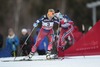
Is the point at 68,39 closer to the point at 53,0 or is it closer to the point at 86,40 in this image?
the point at 86,40

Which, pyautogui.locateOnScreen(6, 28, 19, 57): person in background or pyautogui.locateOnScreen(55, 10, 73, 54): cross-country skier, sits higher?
pyautogui.locateOnScreen(55, 10, 73, 54): cross-country skier

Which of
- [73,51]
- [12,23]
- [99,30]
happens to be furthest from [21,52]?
[12,23]

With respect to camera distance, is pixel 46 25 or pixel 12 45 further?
pixel 12 45

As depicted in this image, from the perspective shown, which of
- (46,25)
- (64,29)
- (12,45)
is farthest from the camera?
(12,45)

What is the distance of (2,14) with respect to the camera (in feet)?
185

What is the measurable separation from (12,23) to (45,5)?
424 cm

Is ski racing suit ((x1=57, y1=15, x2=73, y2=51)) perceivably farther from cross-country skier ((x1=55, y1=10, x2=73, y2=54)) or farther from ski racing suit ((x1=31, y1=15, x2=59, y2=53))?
ski racing suit ((x1=31, y1=15, x2=59, y2=53))

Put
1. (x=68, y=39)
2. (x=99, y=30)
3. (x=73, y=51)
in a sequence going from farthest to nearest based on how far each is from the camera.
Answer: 1. (x=68, y=39)
2. (x=73, y=51)
3. (x=99, y=30)

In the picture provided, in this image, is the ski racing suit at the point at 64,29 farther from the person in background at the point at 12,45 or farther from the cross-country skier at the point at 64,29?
the person in background at the point at 12,45

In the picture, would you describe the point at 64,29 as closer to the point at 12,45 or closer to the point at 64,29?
the point at 64,29

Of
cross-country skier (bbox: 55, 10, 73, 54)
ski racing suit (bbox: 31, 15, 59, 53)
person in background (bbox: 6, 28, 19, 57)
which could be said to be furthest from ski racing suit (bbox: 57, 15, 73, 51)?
person in background (bbox: 6, 28, 19, 57)

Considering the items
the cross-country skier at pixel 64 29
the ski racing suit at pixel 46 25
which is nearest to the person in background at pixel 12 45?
the cross-country skier at pixel 64 29

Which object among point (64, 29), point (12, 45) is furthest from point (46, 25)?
point (12, 45)

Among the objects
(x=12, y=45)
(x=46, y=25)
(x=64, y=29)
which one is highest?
(x=46, y=25)
